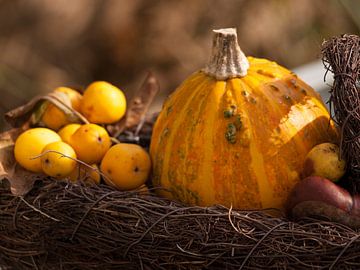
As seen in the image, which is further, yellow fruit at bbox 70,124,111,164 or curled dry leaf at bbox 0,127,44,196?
yellow fruit at bbox 70,124,111,164

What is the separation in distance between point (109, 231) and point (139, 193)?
215mm

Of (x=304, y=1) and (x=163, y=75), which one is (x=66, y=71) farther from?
(x=304, y=1)

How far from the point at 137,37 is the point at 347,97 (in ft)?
9.11

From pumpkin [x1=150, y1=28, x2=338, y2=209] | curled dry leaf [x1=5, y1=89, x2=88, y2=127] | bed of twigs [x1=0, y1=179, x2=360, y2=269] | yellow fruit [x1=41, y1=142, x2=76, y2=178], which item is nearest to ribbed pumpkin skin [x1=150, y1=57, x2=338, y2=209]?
pumpkin [x1=150, y1=28, x2=338, y2=209]

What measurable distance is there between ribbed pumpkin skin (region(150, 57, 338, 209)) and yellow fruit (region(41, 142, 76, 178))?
0.27 metres

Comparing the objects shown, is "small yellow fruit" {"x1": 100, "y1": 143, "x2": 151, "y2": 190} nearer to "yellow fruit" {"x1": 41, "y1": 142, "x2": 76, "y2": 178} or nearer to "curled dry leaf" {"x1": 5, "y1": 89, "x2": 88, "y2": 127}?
"yellow fruit" {"x1": 41, "y1": 142, "x2": 76, "y2": 178}

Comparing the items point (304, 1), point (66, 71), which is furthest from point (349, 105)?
point (304, 1)

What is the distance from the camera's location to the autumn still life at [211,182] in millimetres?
1964

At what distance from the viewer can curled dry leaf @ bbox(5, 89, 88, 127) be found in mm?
2529

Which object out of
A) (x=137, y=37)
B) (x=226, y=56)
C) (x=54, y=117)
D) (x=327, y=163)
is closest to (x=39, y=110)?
(x=54, y=117)

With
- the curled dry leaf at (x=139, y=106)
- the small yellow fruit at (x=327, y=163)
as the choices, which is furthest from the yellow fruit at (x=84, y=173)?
the small yellow fruit at (x=327, y=163)

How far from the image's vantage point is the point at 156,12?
471cm

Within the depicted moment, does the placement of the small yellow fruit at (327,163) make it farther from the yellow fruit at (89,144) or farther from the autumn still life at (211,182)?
the yellow fruit at (89,144)

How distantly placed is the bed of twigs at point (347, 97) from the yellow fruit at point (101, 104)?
81cm
